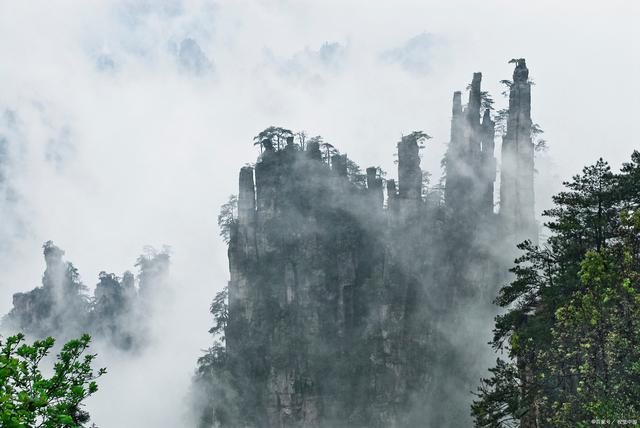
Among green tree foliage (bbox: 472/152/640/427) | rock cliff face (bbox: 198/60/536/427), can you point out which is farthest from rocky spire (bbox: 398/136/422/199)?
green tree foliage (bbox: 472/152/640/427)

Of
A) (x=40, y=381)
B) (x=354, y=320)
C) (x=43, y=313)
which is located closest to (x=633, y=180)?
(x=40, y=381)

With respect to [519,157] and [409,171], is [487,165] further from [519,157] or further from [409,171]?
[409,171]

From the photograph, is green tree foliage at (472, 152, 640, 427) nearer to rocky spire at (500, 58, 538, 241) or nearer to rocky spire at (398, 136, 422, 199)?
rocky spire at (500, 58, 538, 241)

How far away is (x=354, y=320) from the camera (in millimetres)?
82562

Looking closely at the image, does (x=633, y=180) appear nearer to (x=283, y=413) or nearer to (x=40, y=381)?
(x=40, y=381)

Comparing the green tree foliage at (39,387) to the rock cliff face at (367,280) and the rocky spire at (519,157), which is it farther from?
the rocky spire at (519,157)

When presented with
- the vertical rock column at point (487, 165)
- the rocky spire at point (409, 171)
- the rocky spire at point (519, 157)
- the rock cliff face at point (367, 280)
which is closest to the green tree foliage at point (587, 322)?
the rock cliff face at point (367, 280)

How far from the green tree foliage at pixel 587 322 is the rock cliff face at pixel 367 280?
41.8 m

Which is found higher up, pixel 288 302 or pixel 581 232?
pixel 288 302

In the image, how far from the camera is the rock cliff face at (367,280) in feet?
253

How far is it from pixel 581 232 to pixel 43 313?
4582 inches

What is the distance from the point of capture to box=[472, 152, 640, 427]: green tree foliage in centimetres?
2375

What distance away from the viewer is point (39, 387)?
603 inches

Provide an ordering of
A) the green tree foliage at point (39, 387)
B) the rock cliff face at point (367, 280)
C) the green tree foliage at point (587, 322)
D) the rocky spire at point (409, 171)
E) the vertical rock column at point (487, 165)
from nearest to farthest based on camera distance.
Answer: the green tree foliage at point (39, 387) < the green tree foliage at point (587, 322) < the rock cliff face at point (367, 280) < the vertical rock column at point (487, 165) < the rocky spire at point (409, 171)
